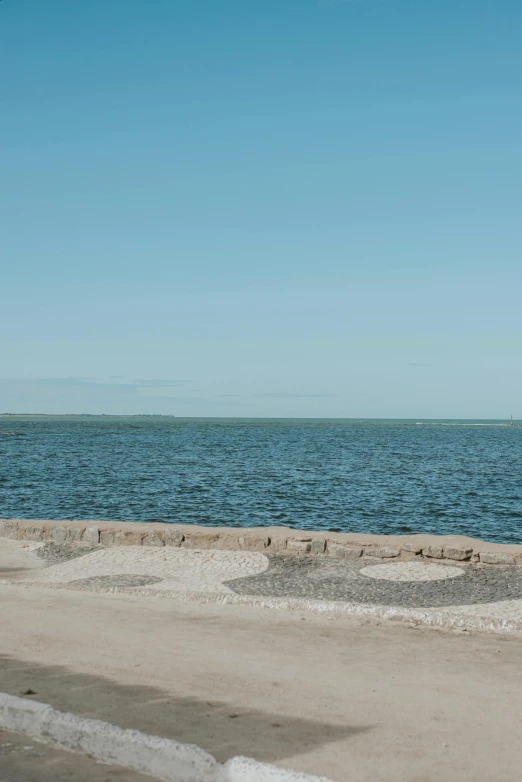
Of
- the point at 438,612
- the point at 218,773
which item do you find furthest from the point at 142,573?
the point at 218,773

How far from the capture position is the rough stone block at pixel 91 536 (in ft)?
58.9

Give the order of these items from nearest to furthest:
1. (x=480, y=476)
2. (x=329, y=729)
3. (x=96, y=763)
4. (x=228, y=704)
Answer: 1. (x=96, y=763)
2. (x=329, y=729)
3. (x=228, y=704)
4. (x=480, y=476)

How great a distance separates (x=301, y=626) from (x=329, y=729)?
400 cm

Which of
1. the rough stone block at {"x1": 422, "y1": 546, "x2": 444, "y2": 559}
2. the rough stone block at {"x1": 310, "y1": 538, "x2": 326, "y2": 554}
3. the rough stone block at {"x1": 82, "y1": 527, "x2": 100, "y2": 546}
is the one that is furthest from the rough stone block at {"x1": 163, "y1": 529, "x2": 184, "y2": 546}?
the rough stone block at {"x1": 422, "y1": 546, "x2": 444, "y2": 559}

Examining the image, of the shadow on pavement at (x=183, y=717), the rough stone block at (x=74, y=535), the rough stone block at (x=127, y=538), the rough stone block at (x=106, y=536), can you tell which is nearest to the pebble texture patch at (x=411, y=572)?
the rough stone block at (x=127, y=538)

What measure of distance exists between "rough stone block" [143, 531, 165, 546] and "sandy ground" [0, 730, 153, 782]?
1183 centimetres

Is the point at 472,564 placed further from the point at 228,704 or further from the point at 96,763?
the point at 96,763

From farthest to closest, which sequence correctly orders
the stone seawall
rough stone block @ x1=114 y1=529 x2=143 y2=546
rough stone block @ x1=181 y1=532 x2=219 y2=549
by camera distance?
1. rough stone block @ x1=114 y1=529 x2=143 y2=546
2. rough stone block @ x1=181 y1=532 x2=219 y2=549
3. the stone seawall

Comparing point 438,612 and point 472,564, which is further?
point 472,564

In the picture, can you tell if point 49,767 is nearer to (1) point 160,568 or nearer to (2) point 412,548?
(1) point 160,568

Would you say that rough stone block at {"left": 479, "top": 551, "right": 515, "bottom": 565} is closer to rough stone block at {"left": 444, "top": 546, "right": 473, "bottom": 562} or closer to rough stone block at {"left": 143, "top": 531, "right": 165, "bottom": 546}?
rough stone block at {"left": 444, "top": 546, "right": 473, "bottom": 562}

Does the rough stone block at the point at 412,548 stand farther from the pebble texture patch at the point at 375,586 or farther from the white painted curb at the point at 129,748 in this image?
the white painted curb at the point at 129,748

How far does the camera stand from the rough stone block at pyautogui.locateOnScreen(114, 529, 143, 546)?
17.6m

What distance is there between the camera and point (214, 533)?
57.2ft
